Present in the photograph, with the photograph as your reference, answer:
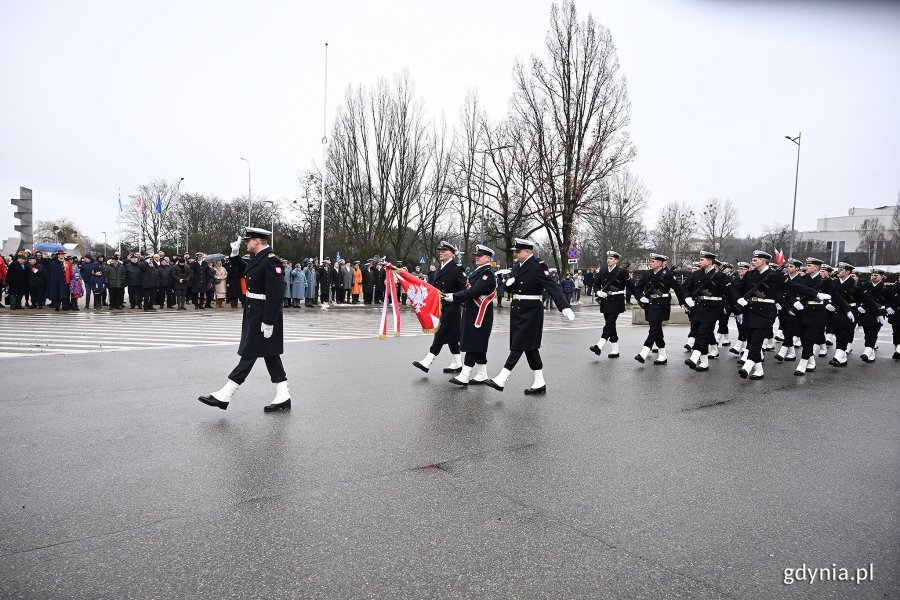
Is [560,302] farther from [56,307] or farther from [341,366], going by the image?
[56,307]

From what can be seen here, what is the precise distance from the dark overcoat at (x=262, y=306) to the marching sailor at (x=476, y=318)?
2.75 meters

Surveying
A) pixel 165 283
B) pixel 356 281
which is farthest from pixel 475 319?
pixel 356 281

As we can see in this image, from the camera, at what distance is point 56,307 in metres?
20.2

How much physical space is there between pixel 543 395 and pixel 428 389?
154 centimetres

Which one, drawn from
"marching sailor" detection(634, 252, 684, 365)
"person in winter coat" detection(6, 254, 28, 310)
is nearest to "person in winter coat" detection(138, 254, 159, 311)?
"person in winter coat" detection(6, 254, 28, 310)

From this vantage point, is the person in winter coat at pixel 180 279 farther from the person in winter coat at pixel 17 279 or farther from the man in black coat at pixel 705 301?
the man in black coat at pixel 705 301

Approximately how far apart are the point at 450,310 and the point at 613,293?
3.99 m

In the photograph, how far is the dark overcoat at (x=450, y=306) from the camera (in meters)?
9.70

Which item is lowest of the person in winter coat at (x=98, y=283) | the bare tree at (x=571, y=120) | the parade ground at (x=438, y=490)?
→ the parade ground at (x=438, y=490)

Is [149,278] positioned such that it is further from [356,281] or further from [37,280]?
[356,281]

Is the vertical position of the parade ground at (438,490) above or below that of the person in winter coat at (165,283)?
below

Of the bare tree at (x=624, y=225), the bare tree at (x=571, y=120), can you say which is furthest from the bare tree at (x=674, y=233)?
the bare tree at (x=571, y=120)

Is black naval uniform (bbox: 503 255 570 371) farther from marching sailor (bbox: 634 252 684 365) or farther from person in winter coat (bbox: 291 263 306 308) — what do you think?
person in winter coat (bbox: 291 263 306 308)

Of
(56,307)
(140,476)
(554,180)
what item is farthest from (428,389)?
(554,180)
